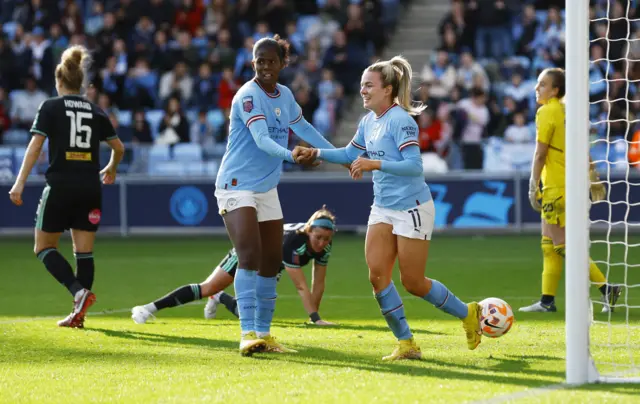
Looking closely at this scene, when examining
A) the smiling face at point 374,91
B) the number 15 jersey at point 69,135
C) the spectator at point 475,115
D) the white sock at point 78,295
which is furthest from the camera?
the spectator at point 475,115

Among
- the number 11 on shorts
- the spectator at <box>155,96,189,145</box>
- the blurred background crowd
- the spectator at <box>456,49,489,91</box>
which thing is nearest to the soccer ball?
the number 11 on shorts

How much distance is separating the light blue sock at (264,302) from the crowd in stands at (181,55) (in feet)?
40.5

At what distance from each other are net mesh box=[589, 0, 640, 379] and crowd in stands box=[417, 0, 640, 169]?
52mm

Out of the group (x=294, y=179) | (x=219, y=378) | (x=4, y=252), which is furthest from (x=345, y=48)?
(x=219, y=378)

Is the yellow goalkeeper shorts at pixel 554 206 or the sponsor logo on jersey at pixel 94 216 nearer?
the sponsor logo on jersey at pixel 94 216

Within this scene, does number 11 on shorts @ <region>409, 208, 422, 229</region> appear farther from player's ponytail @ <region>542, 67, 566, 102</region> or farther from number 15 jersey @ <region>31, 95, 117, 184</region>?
number 15 jersey @ <region>31, 95, 117, 184</region>

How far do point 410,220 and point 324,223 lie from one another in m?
2.02

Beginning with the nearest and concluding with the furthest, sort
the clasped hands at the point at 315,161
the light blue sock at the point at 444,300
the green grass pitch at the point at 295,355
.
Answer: the green grass pitch at the point at 295,355 → the clasped hands at the point at 315,161 → the light blue sock at the point at 444,300

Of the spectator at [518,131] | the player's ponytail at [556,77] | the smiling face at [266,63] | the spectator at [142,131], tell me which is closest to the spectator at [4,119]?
the spectator at [142,131]

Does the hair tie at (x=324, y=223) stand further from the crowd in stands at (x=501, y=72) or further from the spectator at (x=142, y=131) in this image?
the spectator at (x=142, y=131)

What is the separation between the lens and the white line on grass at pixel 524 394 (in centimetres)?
532

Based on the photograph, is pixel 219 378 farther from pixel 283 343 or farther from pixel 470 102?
pixel 470 102

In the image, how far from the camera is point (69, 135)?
344 inches

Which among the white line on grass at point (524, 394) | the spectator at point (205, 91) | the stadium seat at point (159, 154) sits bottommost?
the white line on grass at point (524, 394)
